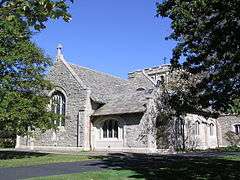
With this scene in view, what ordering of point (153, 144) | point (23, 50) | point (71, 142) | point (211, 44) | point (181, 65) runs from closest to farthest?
point (211, 44) < point (181, 65) < point (23, 50) < point (153, 144) < point (71, 142)

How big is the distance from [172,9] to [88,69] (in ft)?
90.5

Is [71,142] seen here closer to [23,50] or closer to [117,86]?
[117,86]

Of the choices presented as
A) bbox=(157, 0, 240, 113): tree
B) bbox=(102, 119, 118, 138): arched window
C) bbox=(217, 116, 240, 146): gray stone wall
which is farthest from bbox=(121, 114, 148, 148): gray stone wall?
bbox=(217, 116, 240, 146): gray stone wall

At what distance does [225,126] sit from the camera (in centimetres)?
4656

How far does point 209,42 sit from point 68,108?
21.9 metres

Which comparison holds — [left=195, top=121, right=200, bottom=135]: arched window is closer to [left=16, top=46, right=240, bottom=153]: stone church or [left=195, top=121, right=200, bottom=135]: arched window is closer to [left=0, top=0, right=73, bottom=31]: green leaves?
[left=16, top=46, right=240, bottom=153]: stone church

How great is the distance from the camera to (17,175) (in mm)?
13484

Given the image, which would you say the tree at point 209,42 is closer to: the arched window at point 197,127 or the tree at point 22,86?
the tree at point 22,86

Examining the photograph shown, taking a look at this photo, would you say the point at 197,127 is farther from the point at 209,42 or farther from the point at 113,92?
the point at 209,42

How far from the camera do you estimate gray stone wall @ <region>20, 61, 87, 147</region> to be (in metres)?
34.6

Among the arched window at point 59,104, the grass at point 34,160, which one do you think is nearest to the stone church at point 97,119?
the arched window at point 59,104

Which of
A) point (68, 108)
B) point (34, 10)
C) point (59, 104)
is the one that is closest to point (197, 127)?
point (68, 108)

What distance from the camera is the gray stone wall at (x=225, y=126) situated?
45975 mm

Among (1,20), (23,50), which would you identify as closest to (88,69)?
(23,50)
